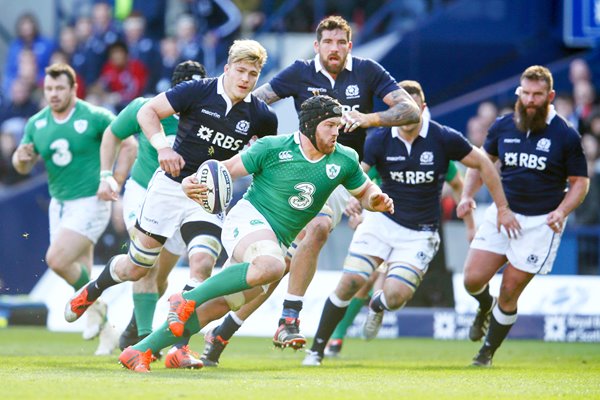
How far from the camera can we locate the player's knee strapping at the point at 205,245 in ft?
35.6

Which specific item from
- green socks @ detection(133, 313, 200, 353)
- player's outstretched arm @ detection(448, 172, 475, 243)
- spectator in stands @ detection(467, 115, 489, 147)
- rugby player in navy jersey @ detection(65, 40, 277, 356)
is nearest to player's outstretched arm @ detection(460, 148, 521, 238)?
player's outstretched arm @ detection(448, 172, 475, 243)

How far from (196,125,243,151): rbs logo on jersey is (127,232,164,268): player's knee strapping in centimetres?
108

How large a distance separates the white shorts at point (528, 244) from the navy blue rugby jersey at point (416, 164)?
0.67m

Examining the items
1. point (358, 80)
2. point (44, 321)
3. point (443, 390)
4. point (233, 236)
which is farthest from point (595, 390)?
point (44, 321)

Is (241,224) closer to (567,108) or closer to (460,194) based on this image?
(460,194)

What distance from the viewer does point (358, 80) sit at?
11.7 m

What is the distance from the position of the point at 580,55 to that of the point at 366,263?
11.8 metres

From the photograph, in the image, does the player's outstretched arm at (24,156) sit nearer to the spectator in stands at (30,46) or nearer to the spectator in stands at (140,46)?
the spectator in stands at (140,46)

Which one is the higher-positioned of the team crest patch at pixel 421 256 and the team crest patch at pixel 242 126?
the team crest patch at pixel 242 126

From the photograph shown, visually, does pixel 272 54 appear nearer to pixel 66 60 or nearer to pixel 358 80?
pixel 66 60

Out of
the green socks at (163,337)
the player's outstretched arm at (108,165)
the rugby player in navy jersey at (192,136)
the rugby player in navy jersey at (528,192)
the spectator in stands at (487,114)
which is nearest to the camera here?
the green socks at (163,337)

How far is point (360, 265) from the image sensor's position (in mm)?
12742

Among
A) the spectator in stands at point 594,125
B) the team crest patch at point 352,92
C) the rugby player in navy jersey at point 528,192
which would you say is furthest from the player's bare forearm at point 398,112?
the spectator in stands at point 594,125

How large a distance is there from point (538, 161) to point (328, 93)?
2.30 meters
